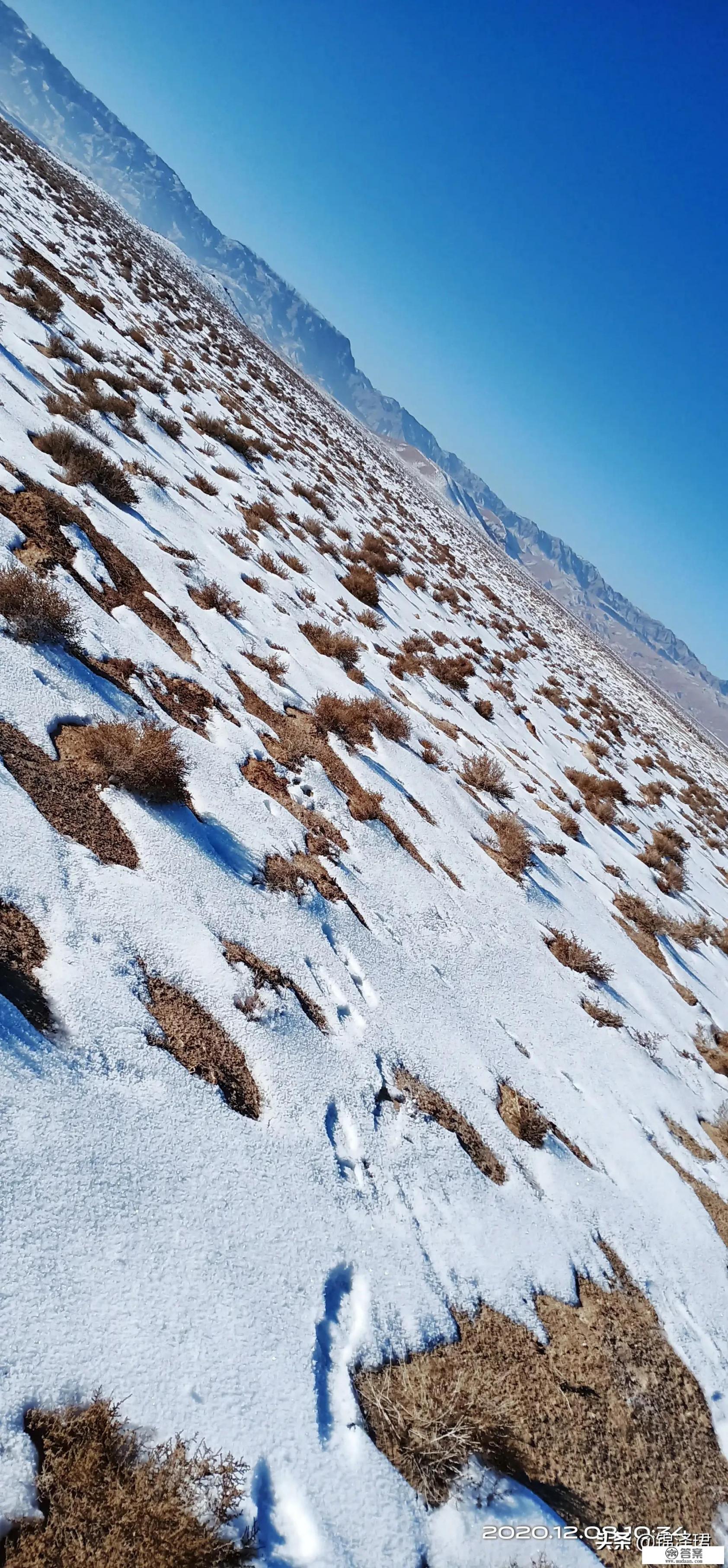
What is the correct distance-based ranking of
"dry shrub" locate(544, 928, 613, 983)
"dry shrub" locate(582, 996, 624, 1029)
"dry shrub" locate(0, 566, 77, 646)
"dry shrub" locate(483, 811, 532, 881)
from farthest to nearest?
"dry shrub" locate(483, 811, 532, 881) → "dry shrub" locate(544, 928, 613, 983) → "dry shrub" locate(582, 996, 624, 1029) → "dry shrub" locate(0, 566, 77, 646)

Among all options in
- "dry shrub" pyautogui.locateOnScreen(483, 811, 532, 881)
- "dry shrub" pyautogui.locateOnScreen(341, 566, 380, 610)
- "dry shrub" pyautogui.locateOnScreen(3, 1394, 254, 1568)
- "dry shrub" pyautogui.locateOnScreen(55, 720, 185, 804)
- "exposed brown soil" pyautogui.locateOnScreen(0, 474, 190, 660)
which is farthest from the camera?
"dry shrub" pyautogui.locateOnScreen(341, 566, 380, 610)

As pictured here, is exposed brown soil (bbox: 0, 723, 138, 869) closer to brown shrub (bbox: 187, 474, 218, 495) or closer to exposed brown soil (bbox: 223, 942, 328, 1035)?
exposed brown soil (bbox: 223, 942, 328, 1035)

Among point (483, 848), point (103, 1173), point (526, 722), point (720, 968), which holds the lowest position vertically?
point (103, 1173)

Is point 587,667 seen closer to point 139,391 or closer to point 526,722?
point 526,722

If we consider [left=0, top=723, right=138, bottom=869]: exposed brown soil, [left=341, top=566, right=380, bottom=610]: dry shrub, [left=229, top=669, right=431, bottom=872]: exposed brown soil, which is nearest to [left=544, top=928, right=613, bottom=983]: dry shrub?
[left=229, top=669, right=431, bottom=872]: exposed brown soil

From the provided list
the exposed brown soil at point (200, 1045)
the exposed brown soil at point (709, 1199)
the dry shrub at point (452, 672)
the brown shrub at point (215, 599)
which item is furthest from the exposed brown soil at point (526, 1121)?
the dry shrub at point (452, 672)

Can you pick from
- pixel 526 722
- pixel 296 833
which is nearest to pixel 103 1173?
pixel 296 833

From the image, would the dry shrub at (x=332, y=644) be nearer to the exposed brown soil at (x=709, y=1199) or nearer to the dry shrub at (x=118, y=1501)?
the exposed brown soil at (x=709, y=1199)
